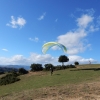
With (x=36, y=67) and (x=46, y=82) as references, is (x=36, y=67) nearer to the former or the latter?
(x=36, y=67)

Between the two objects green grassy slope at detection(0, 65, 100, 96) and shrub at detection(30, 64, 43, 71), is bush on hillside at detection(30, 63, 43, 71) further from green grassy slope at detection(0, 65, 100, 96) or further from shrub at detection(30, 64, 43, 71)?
green grassy slope at detection(0, 65, 100, 96)

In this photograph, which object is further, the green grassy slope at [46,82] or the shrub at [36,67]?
the shrub at [36,67]

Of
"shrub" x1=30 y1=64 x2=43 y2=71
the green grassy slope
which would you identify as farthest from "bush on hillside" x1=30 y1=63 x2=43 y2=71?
the green grassy slope

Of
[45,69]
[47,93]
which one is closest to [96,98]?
[47,93]

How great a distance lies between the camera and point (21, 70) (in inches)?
2002

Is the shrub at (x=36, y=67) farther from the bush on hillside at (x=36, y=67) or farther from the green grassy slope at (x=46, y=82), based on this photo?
the green grassy slope at (x=46, y=82)

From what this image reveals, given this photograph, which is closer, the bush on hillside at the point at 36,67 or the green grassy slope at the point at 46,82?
the green grassy slope at the point at 46,82

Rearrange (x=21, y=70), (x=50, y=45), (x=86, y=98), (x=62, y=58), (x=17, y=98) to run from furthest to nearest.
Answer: (x=62, y=58), (x=21, y=70), (x=50, y=45), (x=17, y=98), (x=86, y=98)

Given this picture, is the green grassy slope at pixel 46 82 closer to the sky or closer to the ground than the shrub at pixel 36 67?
closer to the ground

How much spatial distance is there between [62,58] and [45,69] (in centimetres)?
739

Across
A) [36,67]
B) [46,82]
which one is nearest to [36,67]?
[36,67]

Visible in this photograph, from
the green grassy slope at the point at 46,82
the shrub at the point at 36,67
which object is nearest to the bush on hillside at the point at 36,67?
the shrub at the point at 36,67

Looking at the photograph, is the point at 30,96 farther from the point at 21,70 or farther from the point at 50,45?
the point at 21,70

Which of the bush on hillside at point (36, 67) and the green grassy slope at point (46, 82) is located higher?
the bush on hillside at point (36, 67)
